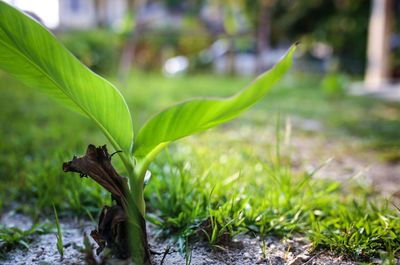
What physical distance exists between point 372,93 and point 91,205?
19.0 feet

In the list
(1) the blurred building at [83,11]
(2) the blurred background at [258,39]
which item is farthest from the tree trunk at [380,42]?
(1) the blurred building at [83,11]

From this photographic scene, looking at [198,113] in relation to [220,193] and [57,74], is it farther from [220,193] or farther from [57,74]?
[220,193]

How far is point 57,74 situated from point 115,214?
35 cm

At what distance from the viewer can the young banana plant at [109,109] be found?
779 millimetres

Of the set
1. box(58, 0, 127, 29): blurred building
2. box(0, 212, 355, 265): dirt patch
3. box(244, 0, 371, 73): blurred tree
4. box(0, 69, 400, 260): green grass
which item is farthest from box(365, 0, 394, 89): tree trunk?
box(58, 0, 127, 29): blurred building

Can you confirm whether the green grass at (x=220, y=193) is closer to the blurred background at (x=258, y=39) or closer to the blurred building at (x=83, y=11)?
the blurred background at (x=258, y=39)

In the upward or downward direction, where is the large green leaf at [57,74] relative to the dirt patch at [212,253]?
upward

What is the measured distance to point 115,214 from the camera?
84 centimetres

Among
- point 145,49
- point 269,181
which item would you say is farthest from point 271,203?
point 145,49

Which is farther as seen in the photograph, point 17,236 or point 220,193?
point 220,193

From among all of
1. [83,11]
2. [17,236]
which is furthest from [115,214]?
[83,11]

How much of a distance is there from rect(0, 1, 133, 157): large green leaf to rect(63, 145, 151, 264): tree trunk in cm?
7

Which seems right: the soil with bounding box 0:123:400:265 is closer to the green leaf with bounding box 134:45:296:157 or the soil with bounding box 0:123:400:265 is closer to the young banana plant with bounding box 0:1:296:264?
the young banana plant with bounding box 0:1:296:264

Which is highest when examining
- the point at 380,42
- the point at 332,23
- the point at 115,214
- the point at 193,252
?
the point at 332,23
